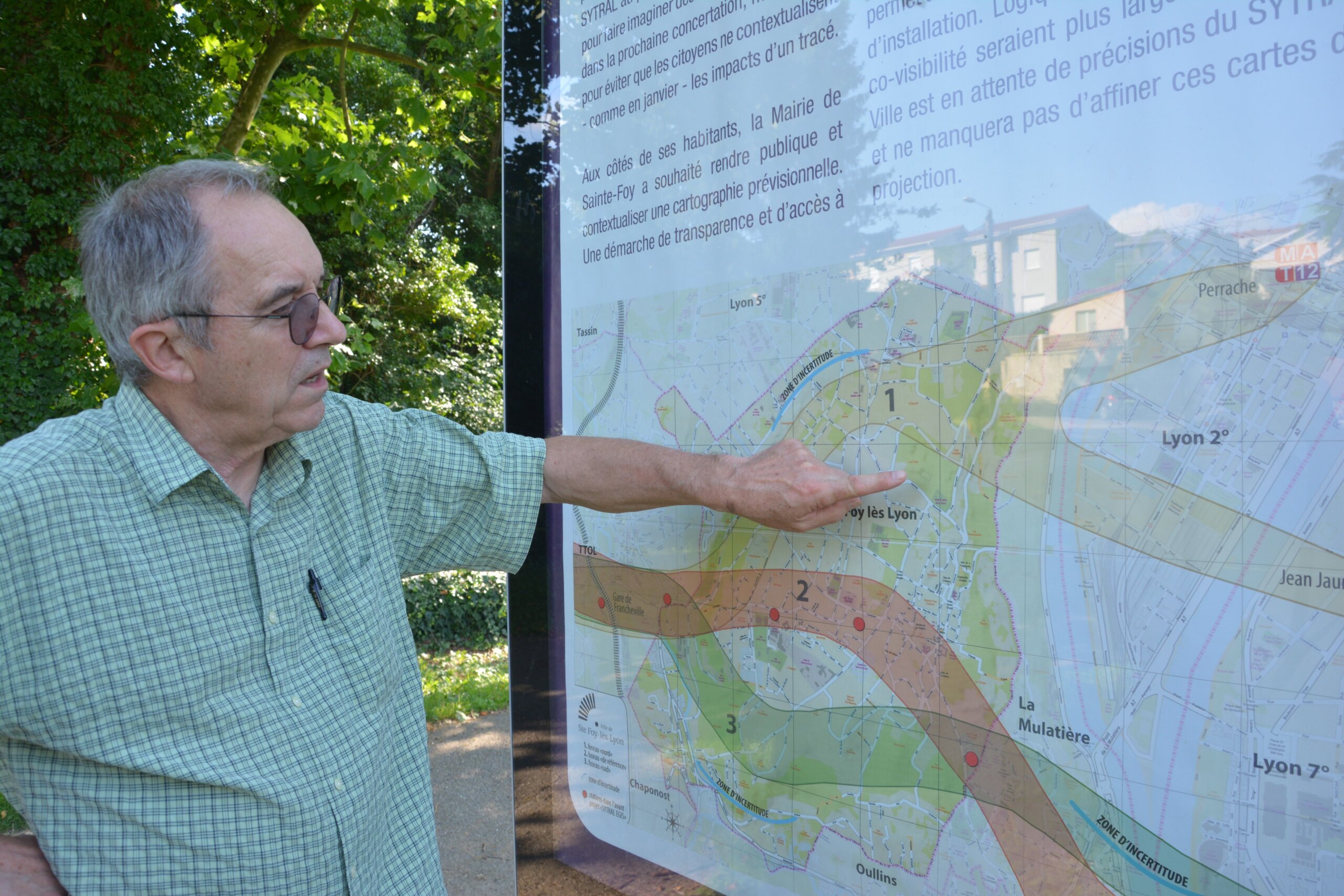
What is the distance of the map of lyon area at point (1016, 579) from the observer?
3.72 ft

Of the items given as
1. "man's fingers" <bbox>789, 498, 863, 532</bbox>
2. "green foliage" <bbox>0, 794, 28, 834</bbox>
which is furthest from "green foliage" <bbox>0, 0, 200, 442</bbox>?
"man's fingers" <bbox>789, 498, 863, 532</bbox>

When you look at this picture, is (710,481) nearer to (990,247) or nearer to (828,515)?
(828,515)

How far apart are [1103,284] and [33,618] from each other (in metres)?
1.72

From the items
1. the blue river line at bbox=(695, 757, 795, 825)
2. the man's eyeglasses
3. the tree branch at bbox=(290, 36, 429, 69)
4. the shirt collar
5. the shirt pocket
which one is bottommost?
the blue river line at bbox=(695, 757, 795, 825)

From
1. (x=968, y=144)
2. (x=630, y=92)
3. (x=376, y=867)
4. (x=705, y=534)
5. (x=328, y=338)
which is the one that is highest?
(x=630, y=92)

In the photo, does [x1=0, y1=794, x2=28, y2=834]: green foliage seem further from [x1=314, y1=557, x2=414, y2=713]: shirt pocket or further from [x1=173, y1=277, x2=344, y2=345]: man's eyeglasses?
[x1=173, y1=277, x2=344, y2=345]: man's eyeglasses

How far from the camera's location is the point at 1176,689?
1.21 m

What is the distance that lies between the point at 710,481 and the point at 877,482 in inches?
13.4

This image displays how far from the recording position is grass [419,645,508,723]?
7387mm

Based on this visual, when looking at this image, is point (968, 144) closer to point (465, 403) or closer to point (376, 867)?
A: point (376, 867)

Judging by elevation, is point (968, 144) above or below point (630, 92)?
below

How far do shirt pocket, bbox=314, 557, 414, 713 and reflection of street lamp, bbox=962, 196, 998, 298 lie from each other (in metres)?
1.23

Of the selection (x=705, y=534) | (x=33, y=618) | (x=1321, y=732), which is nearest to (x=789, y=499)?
(x=705, y=534)

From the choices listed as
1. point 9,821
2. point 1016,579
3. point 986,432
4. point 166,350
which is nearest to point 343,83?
point 9,821
